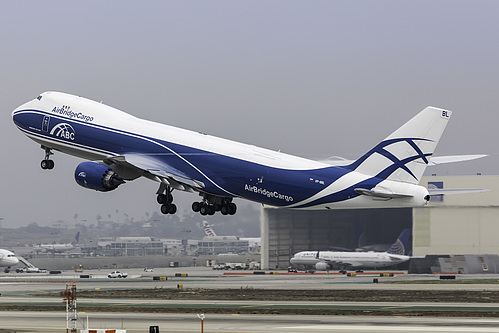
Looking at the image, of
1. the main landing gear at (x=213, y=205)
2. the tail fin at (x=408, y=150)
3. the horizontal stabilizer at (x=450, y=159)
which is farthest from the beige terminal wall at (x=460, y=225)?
the tail fin at (x=408, y=150)

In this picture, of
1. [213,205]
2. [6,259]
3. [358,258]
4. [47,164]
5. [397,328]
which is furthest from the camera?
[358,258]

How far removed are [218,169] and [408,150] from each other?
42.2ft

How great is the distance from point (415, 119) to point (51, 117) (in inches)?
1052

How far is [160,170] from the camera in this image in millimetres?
57969

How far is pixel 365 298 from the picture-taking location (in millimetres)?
66188

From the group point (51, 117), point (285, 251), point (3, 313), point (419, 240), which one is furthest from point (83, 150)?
point (285, 251)

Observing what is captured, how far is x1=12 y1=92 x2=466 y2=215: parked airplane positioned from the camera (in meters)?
50.6

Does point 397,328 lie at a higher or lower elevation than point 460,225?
lower

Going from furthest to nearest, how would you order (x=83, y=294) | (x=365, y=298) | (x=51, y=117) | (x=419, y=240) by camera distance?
(x=419, y=240), (x=83, y=294), (x=365, y=298), (x=51, y=117)

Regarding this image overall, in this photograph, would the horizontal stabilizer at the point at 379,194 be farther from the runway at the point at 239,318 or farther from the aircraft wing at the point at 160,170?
the aircraft wing at the point at 160,170

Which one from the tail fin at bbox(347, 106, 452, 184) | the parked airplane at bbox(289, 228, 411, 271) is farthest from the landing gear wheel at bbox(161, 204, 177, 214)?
the parked airplane at bbox(289, 228, 411, 271)

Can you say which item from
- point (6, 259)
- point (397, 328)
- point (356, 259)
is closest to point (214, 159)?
point (397, 328)

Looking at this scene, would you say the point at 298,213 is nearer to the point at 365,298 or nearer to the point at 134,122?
the point at 365,298

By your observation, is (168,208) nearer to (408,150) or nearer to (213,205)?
(213,205)
